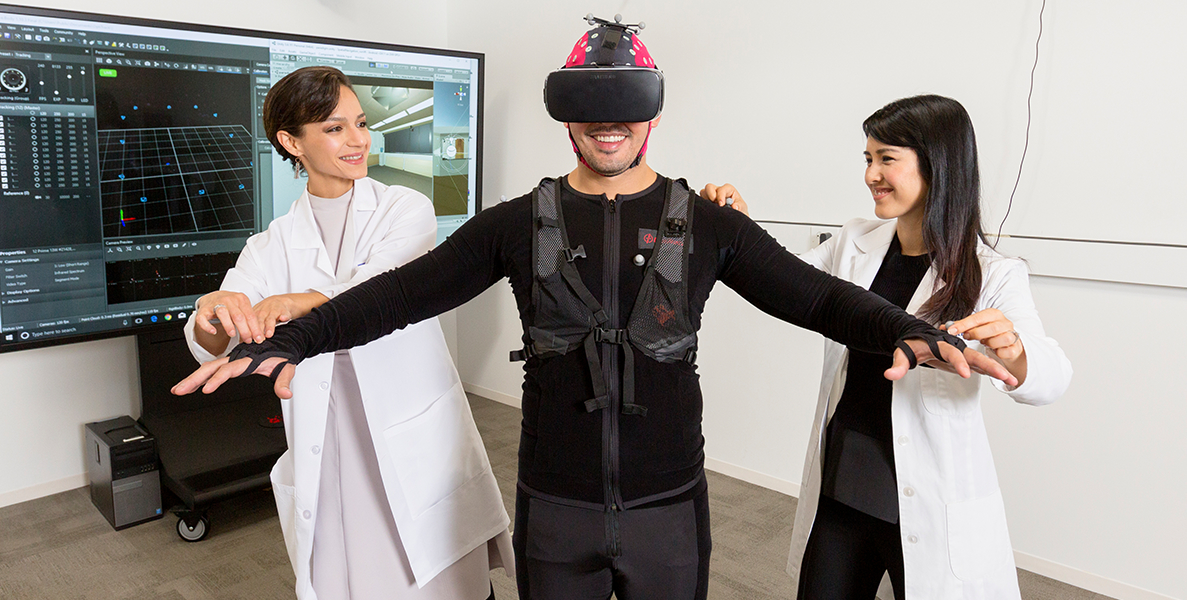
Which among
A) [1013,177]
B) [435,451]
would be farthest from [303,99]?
[1013,177]

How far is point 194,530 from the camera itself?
2.78 meters

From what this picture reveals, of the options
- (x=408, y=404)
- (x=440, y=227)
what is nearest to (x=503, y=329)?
(x=440, y=227)

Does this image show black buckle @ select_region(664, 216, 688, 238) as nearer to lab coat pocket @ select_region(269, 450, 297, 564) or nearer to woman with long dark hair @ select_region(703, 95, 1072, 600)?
woman with long dark hair @ select_region(703, 95, 1072, 600)

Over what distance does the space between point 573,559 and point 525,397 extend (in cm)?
27

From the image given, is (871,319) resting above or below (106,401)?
above

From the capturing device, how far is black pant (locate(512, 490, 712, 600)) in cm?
127

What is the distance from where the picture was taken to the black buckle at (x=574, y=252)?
1.25 m

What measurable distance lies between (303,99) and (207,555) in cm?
173

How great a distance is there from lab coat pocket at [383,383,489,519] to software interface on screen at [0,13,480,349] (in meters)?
1.70

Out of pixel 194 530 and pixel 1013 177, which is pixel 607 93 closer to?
pixel 1013 177

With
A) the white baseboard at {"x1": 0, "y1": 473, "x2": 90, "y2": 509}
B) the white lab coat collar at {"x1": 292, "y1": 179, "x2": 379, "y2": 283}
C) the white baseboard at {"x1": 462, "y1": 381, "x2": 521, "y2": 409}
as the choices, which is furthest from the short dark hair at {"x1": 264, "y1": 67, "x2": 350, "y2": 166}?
the white baseboard at {"x1": 462, "y1": 381, "x2": 521, "y2": 409}

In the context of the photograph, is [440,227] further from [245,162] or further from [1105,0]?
[1105,0]

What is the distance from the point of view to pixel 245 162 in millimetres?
3117

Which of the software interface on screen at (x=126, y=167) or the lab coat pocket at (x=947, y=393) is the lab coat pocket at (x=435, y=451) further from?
the software interface on screen at (x=126, y=167)
